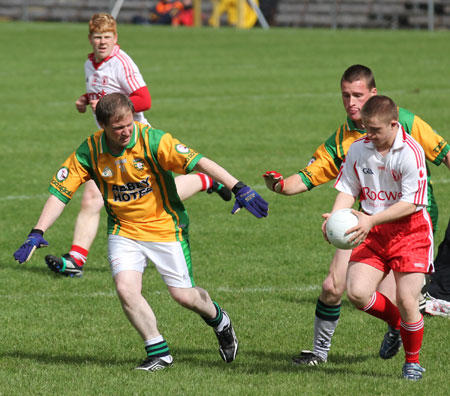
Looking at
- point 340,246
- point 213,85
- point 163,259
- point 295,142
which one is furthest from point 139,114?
point 213,85

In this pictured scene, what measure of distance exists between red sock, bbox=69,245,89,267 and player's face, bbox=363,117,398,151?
3.92 metres

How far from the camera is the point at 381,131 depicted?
19.4 ft

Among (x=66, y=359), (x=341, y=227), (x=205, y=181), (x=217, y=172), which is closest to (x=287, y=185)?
(x=217, y=172)

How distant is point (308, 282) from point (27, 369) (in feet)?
10.0

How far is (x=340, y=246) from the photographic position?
5906 mm

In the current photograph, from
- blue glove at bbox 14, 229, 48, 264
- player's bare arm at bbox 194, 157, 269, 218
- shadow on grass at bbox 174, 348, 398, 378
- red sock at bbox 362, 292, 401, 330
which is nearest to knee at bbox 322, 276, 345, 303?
red sock at bbox 362, 292, 401, 330

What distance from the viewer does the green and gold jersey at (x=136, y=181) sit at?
639 centimetres

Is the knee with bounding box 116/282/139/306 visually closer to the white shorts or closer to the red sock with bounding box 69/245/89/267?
the white shorts

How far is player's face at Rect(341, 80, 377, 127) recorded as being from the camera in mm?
6512

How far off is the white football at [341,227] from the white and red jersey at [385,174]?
29cm

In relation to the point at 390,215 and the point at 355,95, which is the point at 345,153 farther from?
the point at 390,215

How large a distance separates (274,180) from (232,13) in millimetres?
31137

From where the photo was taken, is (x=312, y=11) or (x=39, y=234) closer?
(x=39, y=234)

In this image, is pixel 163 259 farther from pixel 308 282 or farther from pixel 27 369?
pixel 308 282
